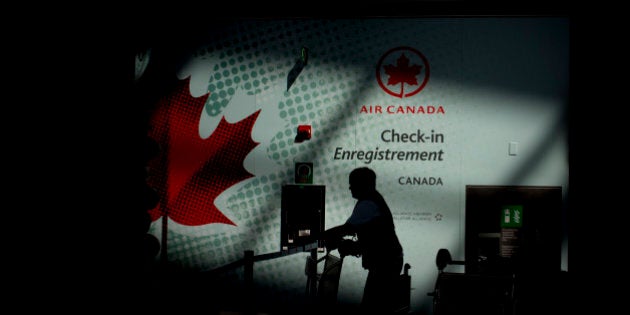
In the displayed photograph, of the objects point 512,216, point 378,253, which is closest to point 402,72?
point 512,216

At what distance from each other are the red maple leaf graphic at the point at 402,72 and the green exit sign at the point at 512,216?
1.80 meters

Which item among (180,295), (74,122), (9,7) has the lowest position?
(180,295)

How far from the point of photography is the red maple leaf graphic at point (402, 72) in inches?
269

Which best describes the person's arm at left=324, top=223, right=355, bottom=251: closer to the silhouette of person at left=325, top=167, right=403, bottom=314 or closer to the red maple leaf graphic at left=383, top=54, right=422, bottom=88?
the silhouette of person at left=325, top=167, right=403, bottom=314

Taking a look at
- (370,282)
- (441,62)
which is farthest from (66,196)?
(441,62)

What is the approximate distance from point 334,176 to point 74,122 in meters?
5.09

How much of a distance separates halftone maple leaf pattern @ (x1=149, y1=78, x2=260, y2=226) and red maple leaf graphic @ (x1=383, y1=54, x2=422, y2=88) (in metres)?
1.80

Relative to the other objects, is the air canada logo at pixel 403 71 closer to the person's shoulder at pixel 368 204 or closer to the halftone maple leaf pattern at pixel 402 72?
the halftone maple leaf pattern at pixel 402 72

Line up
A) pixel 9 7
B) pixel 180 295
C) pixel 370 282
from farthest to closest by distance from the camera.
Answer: pixel 370 282, pixel 180 295, pixel 9 7

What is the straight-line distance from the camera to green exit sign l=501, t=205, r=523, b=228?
6723 millimetres

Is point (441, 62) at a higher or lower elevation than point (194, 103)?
higher

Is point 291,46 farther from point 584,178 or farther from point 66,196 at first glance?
point 66,196

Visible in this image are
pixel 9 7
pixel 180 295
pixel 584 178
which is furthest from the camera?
pixel 584 178

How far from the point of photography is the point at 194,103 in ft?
23.1
